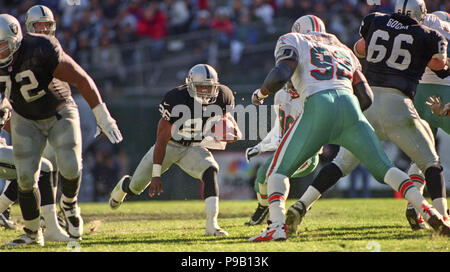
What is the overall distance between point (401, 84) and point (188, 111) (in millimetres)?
1842

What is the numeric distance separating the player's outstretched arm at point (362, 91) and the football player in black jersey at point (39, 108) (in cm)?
182

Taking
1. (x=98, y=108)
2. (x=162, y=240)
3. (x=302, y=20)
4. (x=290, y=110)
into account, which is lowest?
(x=162, y=240)

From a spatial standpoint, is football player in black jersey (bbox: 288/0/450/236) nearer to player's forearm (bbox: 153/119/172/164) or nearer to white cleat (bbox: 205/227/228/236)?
white cleat (bbox: 205/227/228/236)

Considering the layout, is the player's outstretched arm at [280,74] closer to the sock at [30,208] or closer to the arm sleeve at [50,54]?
the arm sleeve at [50,54]

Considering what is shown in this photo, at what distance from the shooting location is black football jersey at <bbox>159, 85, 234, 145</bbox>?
6371 mm

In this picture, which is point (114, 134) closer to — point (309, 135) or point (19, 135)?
point (19, 135)

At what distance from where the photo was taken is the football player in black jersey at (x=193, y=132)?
20.4 ft

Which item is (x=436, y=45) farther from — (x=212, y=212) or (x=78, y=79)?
(x=78, y=79)

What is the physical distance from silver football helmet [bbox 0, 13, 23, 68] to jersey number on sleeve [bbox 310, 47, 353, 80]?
214 cm

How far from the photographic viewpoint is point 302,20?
6328mm

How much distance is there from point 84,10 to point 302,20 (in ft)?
29.3

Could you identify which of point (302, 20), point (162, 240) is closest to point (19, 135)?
point (162, 240)

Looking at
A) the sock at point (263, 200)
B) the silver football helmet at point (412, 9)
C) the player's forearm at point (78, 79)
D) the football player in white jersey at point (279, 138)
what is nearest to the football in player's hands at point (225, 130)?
the football player in white jersey at point (279, 138)

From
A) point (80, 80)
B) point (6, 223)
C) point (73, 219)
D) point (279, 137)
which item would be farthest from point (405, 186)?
point (6, 223)
